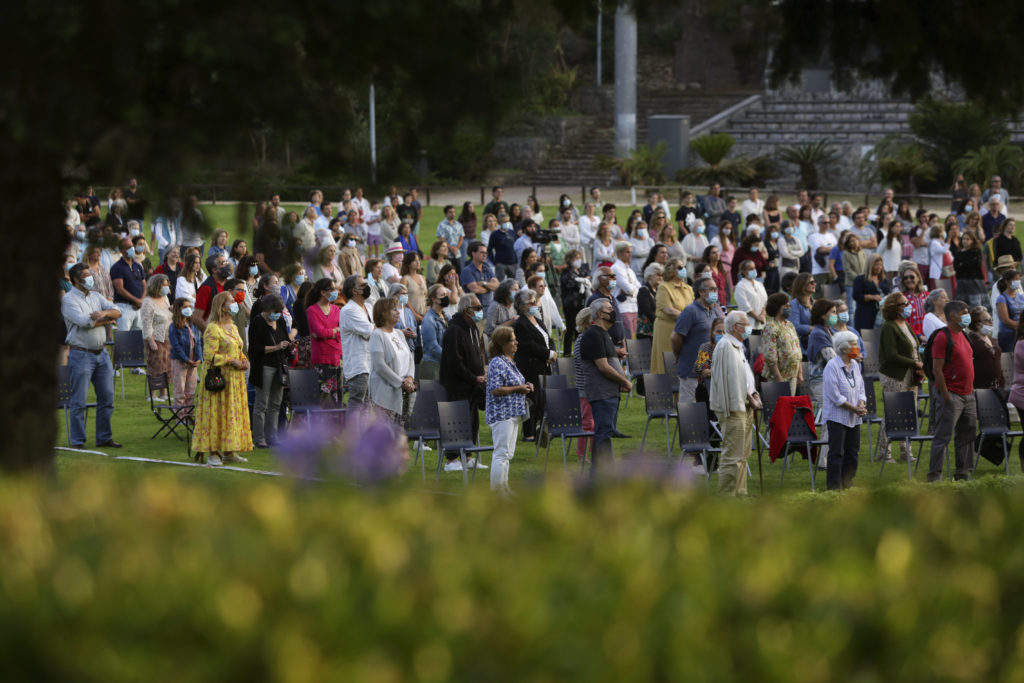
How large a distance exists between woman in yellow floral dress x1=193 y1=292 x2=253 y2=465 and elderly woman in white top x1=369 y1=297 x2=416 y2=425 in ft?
4.45

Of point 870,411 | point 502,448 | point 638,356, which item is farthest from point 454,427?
point 870,411

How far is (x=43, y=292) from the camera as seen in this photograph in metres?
5.65

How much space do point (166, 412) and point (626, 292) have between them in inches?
230

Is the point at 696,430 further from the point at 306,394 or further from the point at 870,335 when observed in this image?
the point at 870,335

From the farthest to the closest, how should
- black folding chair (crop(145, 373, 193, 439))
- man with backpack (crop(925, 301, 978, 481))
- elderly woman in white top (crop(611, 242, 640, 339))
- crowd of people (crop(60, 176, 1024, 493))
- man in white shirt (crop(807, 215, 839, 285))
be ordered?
man in white shirt (crop(807, 215, 839, 285))
elderly woman in white top (crop(611, 242, 640, 339))
black folding chair (crop(145, 373, 193, 439))
man with backpack (crop(925, 301, 978, 481))
crowd of people (crop(60, 176, 1024, 493))

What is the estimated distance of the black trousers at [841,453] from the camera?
12414 mm

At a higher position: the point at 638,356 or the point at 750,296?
the point at 750,296

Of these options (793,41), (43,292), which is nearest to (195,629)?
(43,292)

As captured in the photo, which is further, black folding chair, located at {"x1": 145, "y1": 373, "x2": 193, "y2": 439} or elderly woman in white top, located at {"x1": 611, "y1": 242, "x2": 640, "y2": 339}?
elderly woman in white top, located at {"x1": 611, "y1": 242, "x2": 640, "y2": 339}

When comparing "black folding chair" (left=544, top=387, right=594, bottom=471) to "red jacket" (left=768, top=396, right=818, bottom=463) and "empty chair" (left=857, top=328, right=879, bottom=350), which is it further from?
"empty chair" (left=857, top=328, right=879, bottom=350)

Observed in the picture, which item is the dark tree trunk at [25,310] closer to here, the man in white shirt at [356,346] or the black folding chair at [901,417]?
the man in white shirt at [356,346]

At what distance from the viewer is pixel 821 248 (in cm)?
2300

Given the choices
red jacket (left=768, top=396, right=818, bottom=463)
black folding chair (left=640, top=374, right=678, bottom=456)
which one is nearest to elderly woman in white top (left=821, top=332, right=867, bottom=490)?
red jacket (left=768, top=396, right=818, bottom=463)

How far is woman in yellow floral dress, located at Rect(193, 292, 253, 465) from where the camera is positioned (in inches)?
523
